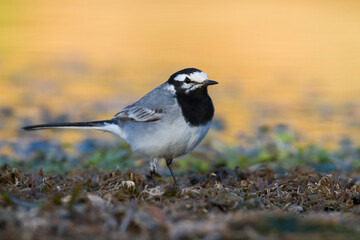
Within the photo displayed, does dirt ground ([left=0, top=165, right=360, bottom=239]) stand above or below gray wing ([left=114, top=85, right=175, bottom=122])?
below

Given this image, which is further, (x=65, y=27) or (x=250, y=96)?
(x=65, y=27)

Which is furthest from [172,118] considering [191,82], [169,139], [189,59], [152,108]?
[189,59]

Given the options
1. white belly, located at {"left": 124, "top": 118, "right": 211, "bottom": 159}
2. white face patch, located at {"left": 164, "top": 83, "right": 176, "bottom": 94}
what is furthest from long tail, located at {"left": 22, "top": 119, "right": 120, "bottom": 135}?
white face patch, located at {"left": 164, "top": 83, "right": 176, "bottom": 94}

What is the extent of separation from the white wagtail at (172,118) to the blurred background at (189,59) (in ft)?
10.4

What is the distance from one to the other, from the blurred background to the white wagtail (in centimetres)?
318

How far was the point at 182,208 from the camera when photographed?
425 cm

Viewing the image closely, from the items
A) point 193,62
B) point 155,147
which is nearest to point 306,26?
point 193,62

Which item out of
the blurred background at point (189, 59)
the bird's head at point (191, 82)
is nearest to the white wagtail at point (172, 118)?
the bird's head at point (191, 82)

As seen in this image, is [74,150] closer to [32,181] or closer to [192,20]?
[32,181]

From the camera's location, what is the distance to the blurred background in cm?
1102

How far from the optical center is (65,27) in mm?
20219

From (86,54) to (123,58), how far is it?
1234 millimetres

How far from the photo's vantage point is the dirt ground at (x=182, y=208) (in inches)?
133

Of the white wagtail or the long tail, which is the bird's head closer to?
the white wagtail
